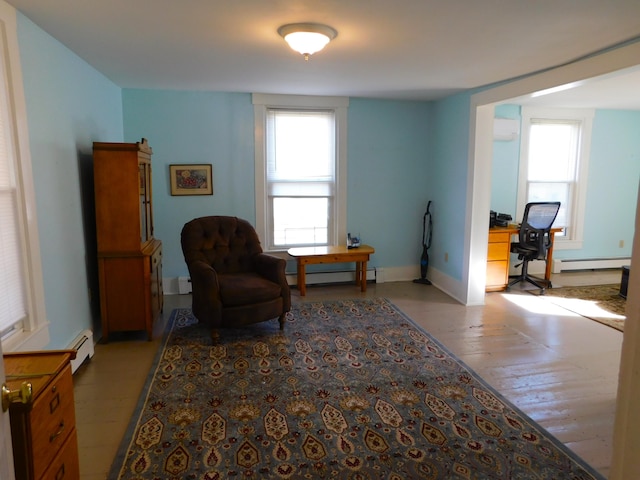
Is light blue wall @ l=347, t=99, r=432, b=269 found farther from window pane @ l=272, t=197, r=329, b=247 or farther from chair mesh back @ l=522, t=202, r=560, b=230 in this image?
chair mesh back @ l=522, t=202, r=560, b=230

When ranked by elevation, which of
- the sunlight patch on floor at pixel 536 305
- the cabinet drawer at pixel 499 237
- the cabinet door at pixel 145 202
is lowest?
the sunlight patch on floor at pixel 536 305

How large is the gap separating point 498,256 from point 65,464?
471 cm

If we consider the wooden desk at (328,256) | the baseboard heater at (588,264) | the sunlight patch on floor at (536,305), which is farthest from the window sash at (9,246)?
the baseboard heater at (588,264)

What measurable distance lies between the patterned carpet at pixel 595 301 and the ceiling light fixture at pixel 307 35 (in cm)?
359

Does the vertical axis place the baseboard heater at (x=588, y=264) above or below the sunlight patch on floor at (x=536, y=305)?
above

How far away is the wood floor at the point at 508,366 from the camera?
2297mm

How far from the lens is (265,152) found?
4.99 meters

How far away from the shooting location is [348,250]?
5.03 m

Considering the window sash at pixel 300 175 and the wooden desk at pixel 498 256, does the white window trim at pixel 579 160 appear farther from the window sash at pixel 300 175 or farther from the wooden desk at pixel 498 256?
the window sash at pixel 300 175

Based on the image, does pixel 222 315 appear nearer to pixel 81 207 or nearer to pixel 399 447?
pixel 81 207

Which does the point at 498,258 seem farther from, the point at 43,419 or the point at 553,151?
the point at 43,419

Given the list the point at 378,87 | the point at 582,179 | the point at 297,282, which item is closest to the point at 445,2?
the point at 378,87

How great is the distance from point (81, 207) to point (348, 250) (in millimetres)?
2827

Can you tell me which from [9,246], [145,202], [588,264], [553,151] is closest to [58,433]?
[9,246]
